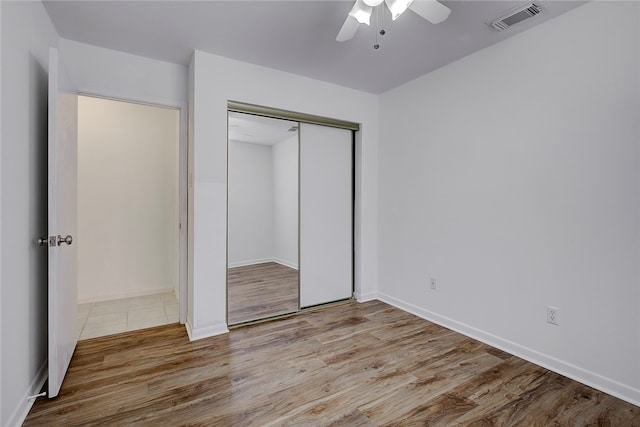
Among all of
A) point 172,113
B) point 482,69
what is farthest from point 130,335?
point 482,69

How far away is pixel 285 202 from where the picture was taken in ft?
17.0

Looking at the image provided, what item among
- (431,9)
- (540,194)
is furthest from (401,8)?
(540,194)

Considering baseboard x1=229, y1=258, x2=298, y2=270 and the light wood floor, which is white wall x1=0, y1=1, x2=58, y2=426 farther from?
baseboard x1=229, y1=258, x2=298, y2=270

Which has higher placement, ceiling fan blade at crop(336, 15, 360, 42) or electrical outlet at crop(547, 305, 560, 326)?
ceiling fan blade at crop(336, 15, 360, 42)

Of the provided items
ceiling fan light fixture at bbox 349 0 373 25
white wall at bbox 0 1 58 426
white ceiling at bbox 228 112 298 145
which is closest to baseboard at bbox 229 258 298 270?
white ceiling at bbox 228 112 298 145

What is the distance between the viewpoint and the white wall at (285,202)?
16.4ft

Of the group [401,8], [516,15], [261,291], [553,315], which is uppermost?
[516,15]

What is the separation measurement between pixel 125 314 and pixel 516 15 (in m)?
4.37

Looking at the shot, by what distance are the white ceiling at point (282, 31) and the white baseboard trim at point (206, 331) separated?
245 centimetres

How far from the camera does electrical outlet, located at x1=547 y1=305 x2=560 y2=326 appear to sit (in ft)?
7.39

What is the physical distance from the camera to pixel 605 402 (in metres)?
1.90

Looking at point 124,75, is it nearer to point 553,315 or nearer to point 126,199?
point 126,199

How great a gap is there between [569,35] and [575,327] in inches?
79.5

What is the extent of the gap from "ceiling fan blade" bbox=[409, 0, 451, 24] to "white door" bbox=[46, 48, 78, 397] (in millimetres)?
2128
